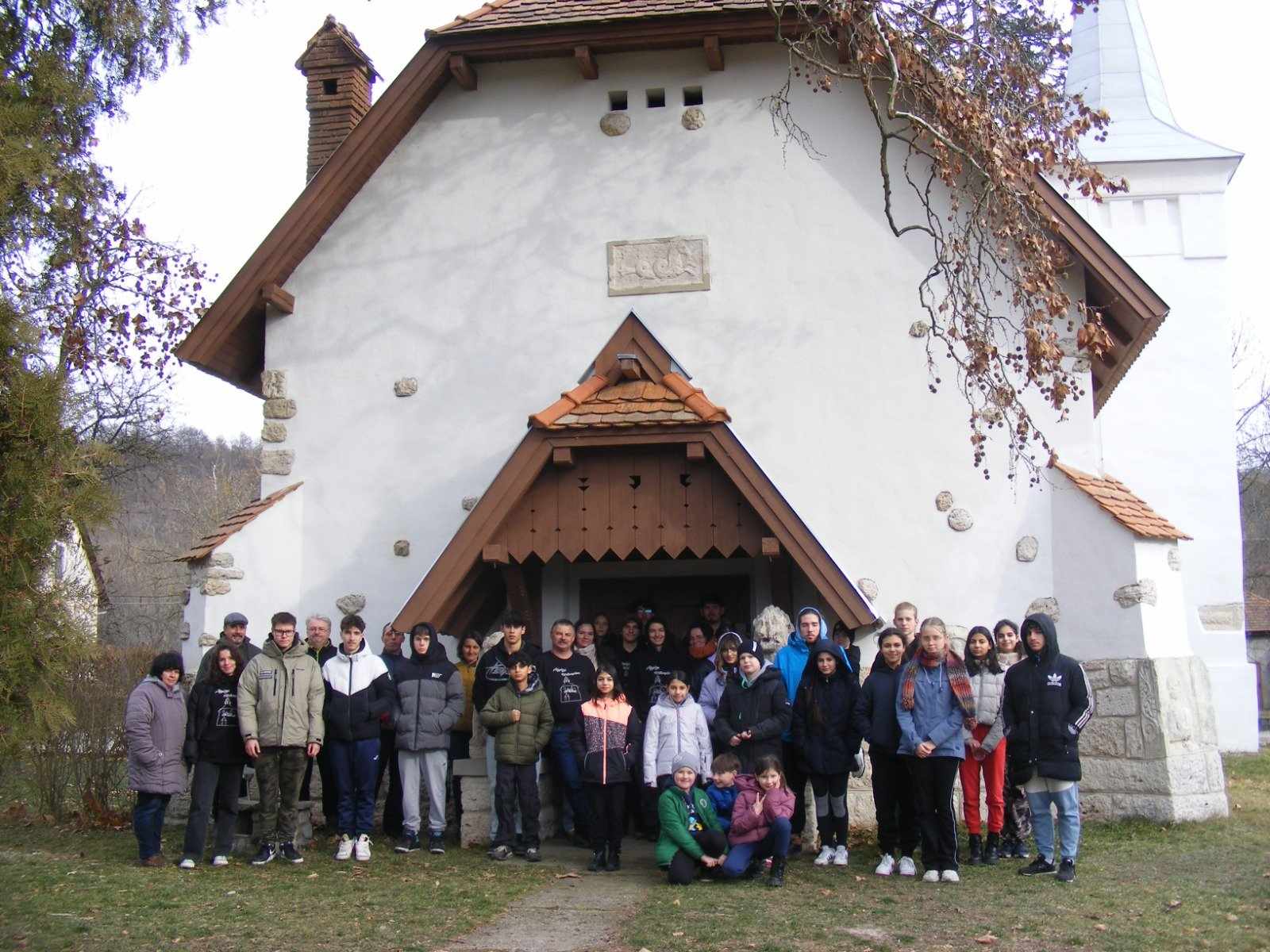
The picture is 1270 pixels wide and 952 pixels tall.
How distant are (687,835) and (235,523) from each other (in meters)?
4.97

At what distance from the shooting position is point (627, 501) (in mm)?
9570

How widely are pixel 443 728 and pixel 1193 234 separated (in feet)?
41.6

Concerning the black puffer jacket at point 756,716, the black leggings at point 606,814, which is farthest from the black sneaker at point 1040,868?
the black leggings at point 606,814

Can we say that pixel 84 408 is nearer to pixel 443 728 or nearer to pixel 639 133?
pixel 443 728

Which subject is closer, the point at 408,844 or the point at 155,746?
the point at 155,746

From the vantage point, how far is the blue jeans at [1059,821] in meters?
7.27

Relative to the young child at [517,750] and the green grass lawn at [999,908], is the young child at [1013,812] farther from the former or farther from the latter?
the young child at [517,750]

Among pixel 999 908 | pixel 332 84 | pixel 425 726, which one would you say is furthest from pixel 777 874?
pixel 332 84

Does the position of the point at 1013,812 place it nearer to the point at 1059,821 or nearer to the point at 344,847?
the point at 1059,821

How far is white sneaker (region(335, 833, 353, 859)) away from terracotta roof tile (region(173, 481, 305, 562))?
2821mm

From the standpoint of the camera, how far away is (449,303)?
1093 centimetres

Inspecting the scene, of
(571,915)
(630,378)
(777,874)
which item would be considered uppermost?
(630,378)

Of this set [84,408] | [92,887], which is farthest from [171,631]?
[84,408]

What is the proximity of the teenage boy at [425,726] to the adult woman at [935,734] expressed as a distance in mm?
3028
